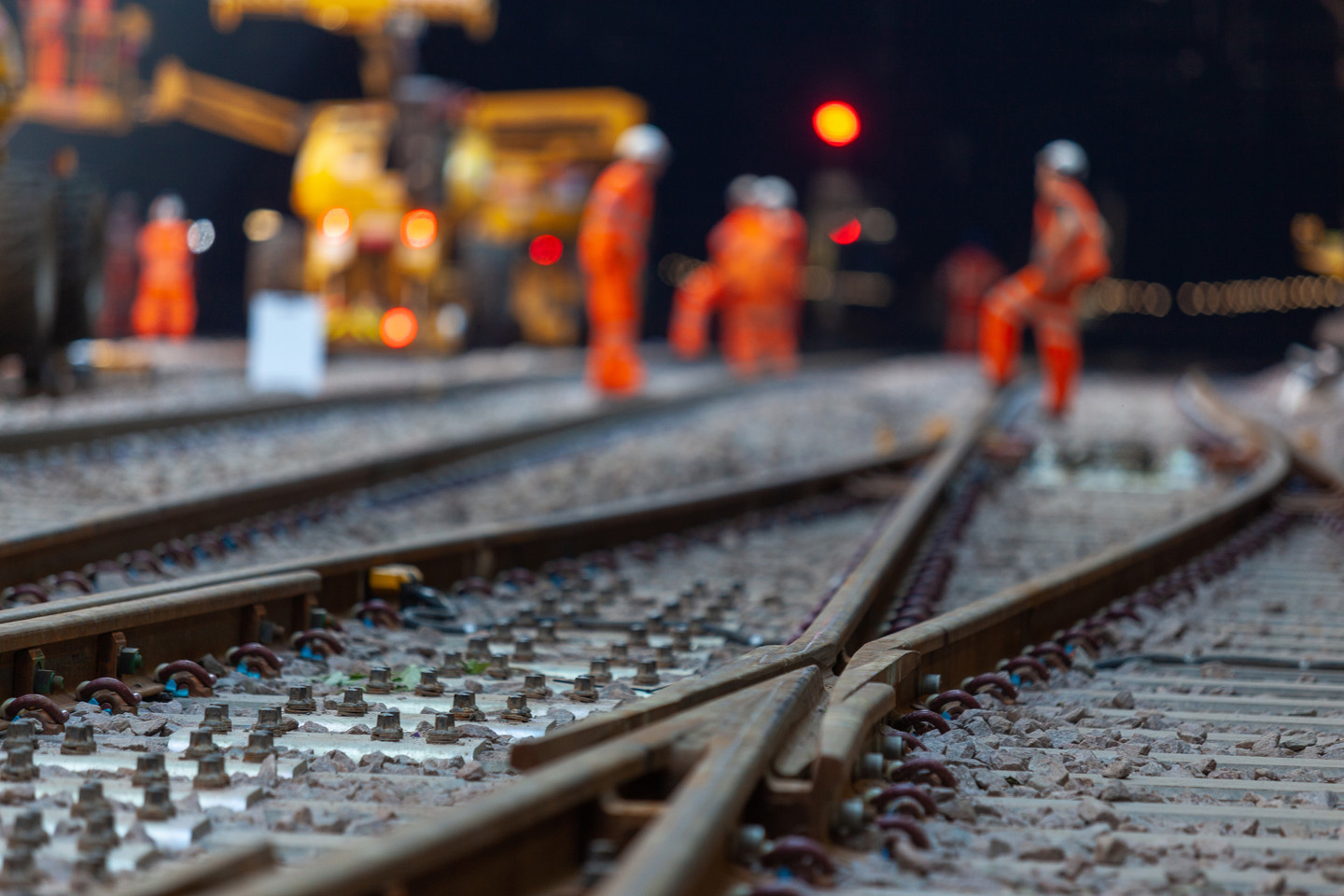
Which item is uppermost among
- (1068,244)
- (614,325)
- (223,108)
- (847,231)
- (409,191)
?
(223,108)

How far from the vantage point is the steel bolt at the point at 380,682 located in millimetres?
3107

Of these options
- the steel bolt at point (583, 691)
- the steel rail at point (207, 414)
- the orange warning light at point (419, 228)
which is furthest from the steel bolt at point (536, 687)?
the orange warning light at point (419, 228)

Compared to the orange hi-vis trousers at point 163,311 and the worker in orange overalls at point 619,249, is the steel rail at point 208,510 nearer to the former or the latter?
the worker in orange overalls at point 619,249

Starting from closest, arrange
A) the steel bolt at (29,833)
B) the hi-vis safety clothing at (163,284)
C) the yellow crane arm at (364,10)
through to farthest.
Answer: the steel bolt at (29,833), the yellow crane arm at (364,10), the hi-vis safety clothing at (163,284)

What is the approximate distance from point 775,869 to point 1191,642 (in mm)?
2452

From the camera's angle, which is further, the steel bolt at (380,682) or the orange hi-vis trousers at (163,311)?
the orange hi-vis trousers at (163,311)

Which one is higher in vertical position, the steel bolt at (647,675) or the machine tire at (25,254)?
the machine tire at (25,254)

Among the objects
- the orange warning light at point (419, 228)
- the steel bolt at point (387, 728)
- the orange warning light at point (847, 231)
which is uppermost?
the orange warning light at point (847, 231)

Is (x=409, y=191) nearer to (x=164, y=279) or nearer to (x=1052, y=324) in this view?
(x=164, y=279)

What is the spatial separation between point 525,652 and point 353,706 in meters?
0.67

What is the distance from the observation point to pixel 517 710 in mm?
2893

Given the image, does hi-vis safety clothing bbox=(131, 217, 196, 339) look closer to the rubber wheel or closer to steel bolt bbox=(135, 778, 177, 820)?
the rubber wheel

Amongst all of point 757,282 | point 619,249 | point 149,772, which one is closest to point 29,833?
point 149,772

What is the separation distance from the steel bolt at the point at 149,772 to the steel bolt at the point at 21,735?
245 mm
